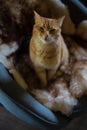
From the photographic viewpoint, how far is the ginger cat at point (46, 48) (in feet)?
3.60

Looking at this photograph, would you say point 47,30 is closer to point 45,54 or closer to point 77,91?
point 45,54

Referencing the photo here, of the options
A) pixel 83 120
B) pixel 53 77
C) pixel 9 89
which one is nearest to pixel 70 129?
pixel 83 120

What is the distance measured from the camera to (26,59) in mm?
1228

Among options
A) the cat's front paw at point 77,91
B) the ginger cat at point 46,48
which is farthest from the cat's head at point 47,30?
the cat's front paw at point 77,91

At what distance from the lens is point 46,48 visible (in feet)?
3.65

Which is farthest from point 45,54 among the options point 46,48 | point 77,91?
point 77,91

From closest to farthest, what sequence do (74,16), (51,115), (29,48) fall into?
(51,115)
(29,48)
(74,16)

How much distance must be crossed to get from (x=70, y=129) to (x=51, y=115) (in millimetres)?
313

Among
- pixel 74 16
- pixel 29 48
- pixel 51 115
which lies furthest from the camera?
pixel 74 16

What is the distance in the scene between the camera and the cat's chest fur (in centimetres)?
111

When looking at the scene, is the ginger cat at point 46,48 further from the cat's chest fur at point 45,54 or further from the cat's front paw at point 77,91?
the cat's front paw at point 77,91

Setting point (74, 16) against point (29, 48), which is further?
point (74, 16)

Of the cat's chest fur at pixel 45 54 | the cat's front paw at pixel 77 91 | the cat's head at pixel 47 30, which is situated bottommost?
the cat's front paw at pixel 77 91

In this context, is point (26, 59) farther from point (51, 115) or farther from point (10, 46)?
point (51, 115)
